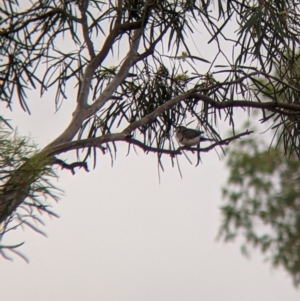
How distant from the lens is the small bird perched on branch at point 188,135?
7.64 ft

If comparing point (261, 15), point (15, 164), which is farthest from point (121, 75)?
point (15, 164)

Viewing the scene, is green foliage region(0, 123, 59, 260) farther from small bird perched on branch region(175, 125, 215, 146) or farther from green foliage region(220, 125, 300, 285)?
green foliage region(220, 125, 300, 285)

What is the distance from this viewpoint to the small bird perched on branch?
91.7 inches

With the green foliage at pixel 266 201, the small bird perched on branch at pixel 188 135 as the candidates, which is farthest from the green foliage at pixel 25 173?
the green foliage at pixel 266 201

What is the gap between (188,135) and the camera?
2371 mm

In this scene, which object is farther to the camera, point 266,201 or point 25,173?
point 266,201

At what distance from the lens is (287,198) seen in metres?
5.70

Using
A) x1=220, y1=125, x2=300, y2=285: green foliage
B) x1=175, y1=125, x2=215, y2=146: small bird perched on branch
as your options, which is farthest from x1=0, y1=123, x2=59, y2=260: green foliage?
x1=220, y1=125, x2=300, y2=285: green foliage

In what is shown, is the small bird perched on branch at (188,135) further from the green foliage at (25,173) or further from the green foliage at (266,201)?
the green foliage at (266,201)

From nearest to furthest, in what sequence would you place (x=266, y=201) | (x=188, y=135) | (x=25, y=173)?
(x=25, y=173)
(x=188, y=135)
(x=266, y=201)

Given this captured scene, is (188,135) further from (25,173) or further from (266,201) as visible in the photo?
(266,201)

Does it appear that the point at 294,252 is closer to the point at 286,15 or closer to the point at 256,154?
the point at 256,154

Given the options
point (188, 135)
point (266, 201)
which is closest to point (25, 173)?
point (188, 135)

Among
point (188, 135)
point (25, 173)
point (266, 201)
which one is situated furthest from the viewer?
point (266, 201)
